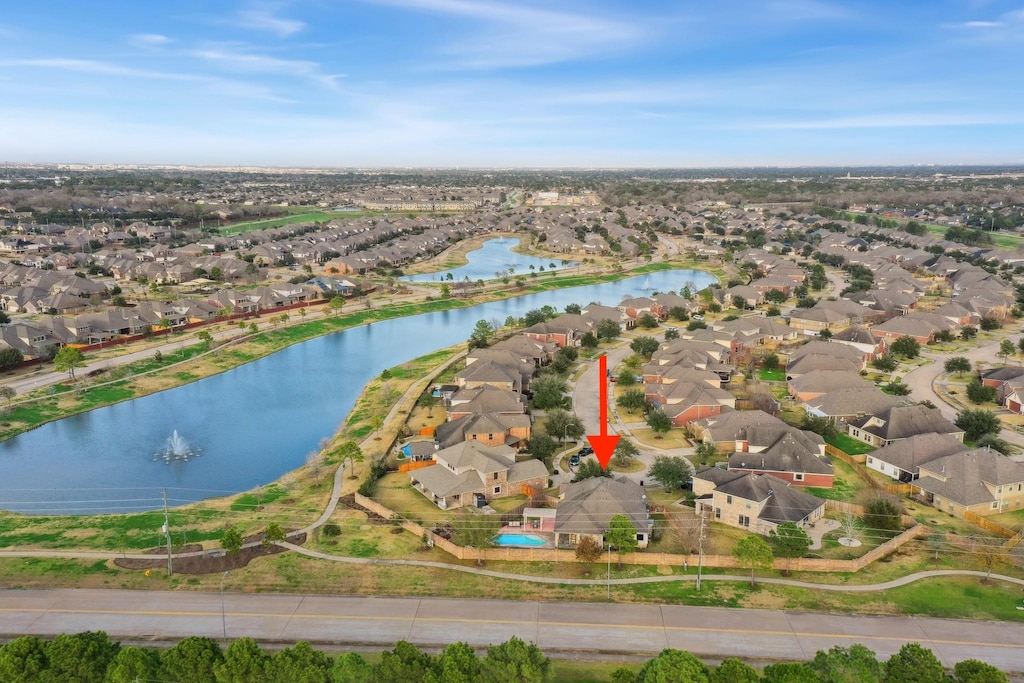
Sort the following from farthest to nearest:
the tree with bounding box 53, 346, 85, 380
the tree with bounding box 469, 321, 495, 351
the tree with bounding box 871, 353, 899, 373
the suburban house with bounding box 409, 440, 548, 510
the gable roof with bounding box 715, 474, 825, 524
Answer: the tree with bounding box 469, 321, 495, 351 < the tree with bounding box 871, 353, 899, 373 < the tree with bounding box 53, 346, 85, 380 < the suburban house with bounding box 409, 440, 548, 510 < the gable roof with bounding box 715, 474, 825, 524

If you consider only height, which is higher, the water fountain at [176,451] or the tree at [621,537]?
the tree at [621,537]

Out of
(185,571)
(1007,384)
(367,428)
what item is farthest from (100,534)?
(1007,384)

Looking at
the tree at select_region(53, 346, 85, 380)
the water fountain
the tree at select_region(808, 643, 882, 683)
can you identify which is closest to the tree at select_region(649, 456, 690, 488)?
the tree at select_region(808, 643, 882, 683)

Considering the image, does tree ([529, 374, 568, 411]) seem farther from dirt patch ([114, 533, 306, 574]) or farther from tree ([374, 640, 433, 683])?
tree ([374, 640, 433, 683])

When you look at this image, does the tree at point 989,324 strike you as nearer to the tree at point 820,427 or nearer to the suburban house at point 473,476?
the tree at point 820,427

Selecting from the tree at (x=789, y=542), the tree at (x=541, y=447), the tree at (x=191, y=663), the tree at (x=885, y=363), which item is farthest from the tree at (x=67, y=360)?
the tree at (x=885, y=363)

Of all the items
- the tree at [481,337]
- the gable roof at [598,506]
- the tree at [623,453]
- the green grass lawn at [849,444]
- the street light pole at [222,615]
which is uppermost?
the tree at [481,337]
